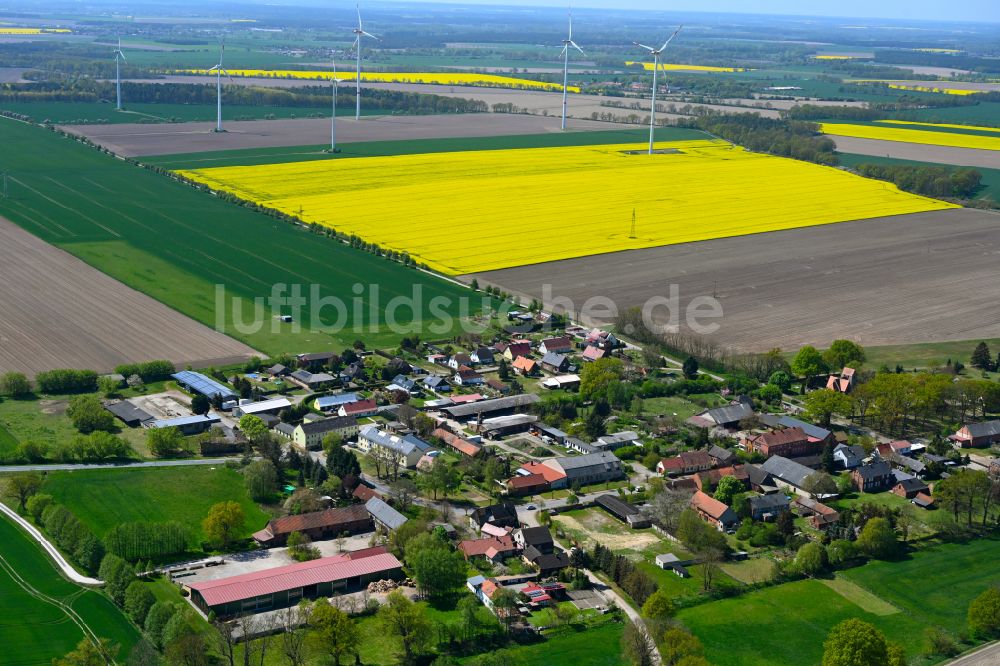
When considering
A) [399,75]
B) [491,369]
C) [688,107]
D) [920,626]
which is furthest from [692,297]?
[399,75]

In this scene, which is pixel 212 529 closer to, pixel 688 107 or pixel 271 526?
pixel 271 526

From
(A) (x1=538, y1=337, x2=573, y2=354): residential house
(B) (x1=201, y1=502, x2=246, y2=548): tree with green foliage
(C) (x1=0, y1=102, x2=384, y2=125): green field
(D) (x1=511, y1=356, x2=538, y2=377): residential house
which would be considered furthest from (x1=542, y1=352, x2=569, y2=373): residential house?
(C) (x1=0, y1=102, x2=384, y2=125): green field

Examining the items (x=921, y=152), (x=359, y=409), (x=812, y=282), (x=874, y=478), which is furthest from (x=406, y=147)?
(x=874, y=478)

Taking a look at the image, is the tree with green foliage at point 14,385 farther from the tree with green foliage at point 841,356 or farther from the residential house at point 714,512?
the tree with green foliage at point 841,356

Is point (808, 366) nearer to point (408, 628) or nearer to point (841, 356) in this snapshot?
point (841, 356)

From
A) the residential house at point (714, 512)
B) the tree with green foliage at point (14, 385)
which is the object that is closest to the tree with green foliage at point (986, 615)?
the residential house at point (714, 512)
